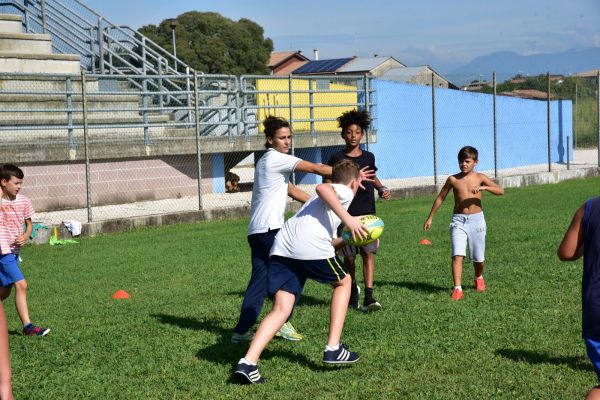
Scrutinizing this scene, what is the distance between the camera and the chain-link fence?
18.9m

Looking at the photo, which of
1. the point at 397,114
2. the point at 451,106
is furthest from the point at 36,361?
the point at 451,106

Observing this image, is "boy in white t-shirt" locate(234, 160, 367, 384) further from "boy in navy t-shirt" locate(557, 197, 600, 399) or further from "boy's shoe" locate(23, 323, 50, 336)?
"boy's shoe" locate(23, 323, 50, 336)

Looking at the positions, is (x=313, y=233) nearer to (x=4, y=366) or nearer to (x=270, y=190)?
(x=270, y=190)

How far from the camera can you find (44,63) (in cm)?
2272

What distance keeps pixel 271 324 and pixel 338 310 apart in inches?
20.6

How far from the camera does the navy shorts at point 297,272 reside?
6422mm

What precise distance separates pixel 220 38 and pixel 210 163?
183ft

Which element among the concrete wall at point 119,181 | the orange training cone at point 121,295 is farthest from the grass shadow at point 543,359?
the concrete wall at point 119,181

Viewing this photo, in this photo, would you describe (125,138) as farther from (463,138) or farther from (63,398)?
(63,398)

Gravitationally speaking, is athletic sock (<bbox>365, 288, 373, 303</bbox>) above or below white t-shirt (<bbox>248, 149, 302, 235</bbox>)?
below

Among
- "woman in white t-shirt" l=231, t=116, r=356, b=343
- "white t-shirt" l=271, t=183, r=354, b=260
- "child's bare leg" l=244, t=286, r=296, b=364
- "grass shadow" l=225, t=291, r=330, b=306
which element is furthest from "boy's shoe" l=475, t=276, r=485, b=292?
"child's bare leg" l=244, t=286, r=296, b=364

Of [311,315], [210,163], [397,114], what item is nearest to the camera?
[311,315]

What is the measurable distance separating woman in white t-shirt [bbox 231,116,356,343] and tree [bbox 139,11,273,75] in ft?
218

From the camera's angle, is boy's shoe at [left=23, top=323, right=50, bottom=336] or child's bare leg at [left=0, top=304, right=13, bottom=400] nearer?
child's bare leg at [left=0, top=304, right=13, bottom=400]
